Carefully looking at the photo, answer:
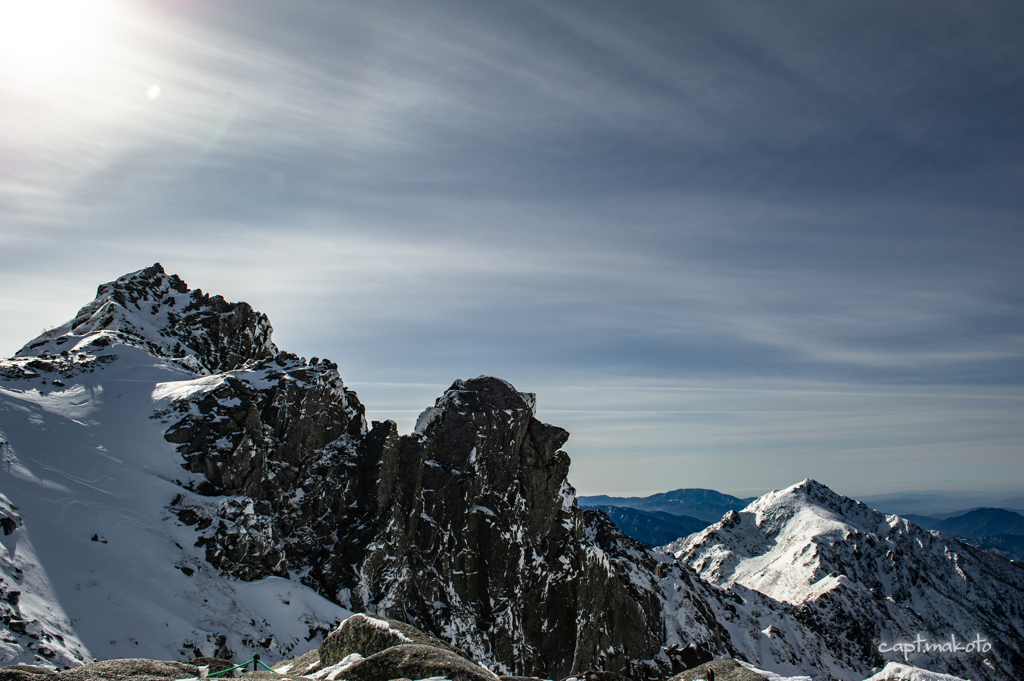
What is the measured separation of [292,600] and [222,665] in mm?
38366

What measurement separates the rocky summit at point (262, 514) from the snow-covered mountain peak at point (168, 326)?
378mm

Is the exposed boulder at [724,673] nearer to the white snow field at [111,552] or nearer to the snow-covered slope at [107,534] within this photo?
the snow-covered slope at [107,534]

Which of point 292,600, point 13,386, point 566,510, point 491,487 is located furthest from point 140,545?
point 566,510

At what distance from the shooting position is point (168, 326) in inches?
3322

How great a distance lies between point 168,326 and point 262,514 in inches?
1676

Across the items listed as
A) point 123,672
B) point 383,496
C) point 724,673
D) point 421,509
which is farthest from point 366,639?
point 421,509

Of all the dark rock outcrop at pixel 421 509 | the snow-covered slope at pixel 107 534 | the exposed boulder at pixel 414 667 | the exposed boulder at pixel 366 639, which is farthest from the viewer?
the dark rock outcrop at pixel 421 509

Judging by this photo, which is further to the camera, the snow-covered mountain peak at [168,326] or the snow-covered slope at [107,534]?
the snow-covered mountain peak at [168,326]

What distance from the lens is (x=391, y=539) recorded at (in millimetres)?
66938

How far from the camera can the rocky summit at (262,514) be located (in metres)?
38.2

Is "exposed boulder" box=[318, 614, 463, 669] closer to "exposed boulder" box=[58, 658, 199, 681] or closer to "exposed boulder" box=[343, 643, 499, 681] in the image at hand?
"exposed boulder" box=[343, 643, 499, 681]

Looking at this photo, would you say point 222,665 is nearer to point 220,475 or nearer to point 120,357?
point 220,475

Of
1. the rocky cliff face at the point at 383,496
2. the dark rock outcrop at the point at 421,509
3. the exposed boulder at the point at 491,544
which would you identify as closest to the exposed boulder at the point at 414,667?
the rocky cliff face at the point at 383,496

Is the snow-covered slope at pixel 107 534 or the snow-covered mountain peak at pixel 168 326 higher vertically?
the snow-covered mountain peak at pixel 168 326
